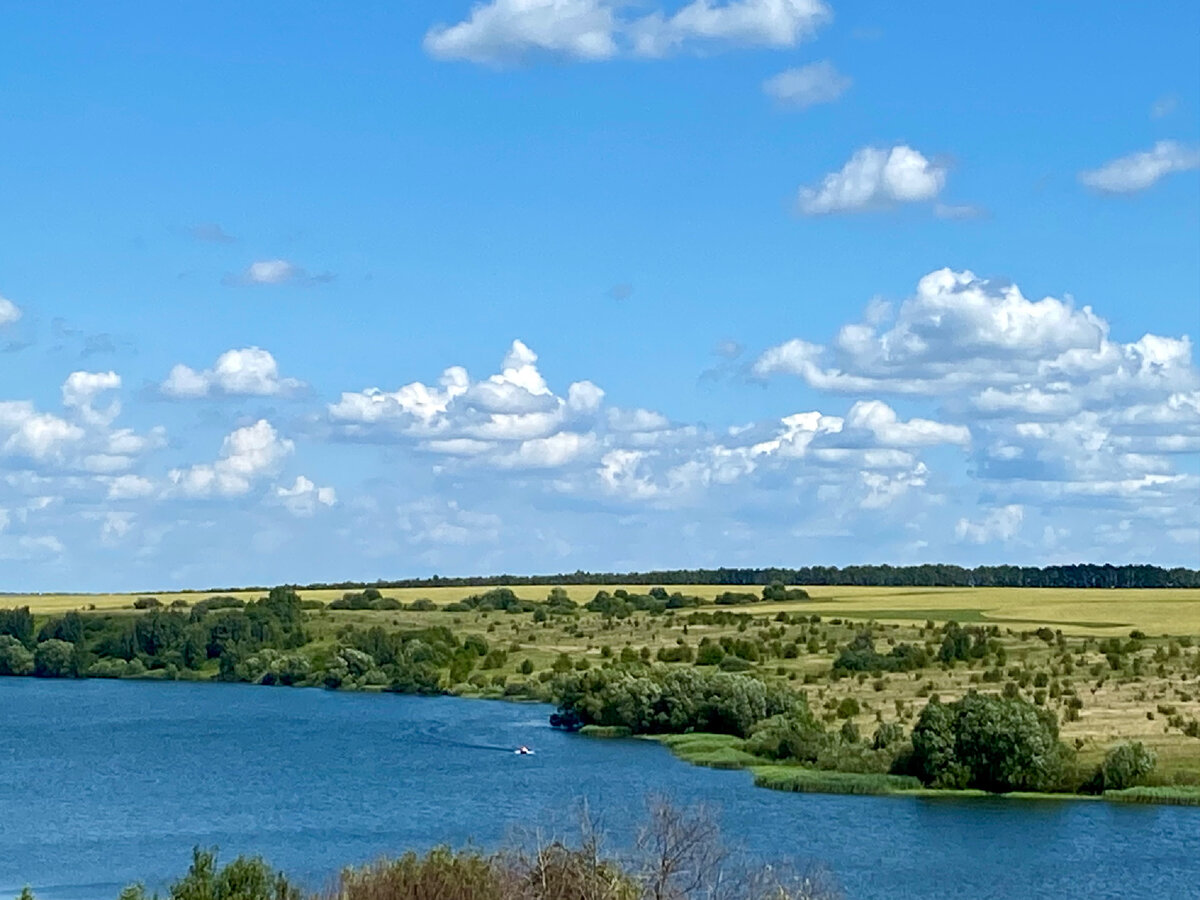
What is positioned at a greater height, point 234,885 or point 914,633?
point 914,633

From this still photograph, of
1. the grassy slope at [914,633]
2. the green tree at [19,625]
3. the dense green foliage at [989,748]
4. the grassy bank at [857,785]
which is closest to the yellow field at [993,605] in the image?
the grassy slope at [914,633]

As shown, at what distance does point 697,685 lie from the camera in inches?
3324

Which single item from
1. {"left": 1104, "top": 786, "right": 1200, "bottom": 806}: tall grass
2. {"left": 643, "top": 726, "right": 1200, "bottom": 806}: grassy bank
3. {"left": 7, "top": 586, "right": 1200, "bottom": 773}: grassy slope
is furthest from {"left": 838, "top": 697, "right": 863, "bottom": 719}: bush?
{"left": 1104, "top": 786, "right": 1200, "bottom": 806}: tall grass

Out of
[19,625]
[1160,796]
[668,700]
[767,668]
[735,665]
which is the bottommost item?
[1160,796]

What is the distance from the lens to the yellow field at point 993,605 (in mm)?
112188

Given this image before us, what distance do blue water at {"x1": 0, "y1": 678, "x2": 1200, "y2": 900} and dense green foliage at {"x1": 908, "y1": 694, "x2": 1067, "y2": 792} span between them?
196 centimetres

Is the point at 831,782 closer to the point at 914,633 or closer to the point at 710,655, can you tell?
the point at 710,655

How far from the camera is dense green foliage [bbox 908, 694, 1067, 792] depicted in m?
63.5

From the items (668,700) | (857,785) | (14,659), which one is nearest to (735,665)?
(668,700)

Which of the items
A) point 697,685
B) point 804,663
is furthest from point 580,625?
point 697,685

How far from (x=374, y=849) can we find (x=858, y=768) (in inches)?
816

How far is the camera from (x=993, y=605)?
132 meters

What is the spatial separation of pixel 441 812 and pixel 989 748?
18.8 meters

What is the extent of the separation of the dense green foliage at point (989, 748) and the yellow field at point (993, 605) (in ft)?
134
